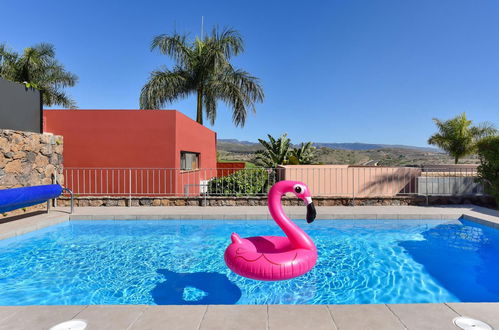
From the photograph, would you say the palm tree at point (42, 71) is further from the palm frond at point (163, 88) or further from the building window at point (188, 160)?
the building window at point (188, 160)

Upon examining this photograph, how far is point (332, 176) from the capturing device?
11.6 meters

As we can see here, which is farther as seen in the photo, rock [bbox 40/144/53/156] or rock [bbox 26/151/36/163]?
rock [bbox 40/144/53/156]

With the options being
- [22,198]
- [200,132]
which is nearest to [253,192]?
[200,132]

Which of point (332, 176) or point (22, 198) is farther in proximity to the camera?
point (332, 176)

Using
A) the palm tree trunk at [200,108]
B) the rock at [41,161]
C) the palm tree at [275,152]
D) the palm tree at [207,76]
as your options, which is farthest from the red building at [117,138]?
the palm tree trunk at [200,108]

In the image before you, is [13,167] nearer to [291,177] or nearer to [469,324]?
[291,177]

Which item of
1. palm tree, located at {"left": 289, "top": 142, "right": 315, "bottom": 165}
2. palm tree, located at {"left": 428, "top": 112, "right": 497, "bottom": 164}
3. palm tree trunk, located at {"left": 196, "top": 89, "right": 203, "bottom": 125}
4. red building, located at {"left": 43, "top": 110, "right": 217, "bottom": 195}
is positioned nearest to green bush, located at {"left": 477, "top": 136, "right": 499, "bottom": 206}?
palm tree, located at {"left": 289, "top": 142, "right": 315, "bottom": 165}

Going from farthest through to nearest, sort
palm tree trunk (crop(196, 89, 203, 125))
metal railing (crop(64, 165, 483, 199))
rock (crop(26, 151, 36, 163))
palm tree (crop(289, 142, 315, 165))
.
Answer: palm tree trunk (crop(196, 89, 203, 125)), palm tree (crop(289, 142, 315, 165)), metal railing (crop(64, 165, 483, 199)), rock (crop(26, 151, 36, 163))

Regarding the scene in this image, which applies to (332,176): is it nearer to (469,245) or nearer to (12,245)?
(469,245)

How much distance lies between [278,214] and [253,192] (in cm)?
723

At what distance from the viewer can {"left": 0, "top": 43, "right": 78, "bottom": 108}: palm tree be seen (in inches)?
755

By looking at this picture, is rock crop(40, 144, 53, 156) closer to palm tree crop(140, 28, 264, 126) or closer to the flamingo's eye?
palm tree crop(140, 28, 264, 126)

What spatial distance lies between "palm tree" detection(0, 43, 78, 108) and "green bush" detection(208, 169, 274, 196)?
15.2 metres

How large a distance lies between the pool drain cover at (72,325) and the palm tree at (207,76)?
55.2ft
